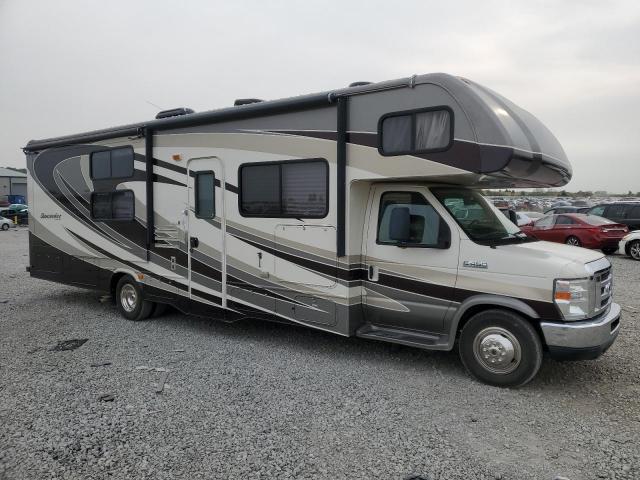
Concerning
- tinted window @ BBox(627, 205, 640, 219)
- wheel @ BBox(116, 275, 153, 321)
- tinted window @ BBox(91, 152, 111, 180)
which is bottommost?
wheel @ BBox(116, 275, 153, 321)

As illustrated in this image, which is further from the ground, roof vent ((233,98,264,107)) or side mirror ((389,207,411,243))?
roof vent ((233,98,264,107))

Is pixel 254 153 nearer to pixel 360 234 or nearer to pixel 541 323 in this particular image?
pixel 360 234

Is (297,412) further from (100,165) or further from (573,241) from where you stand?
(573,241)

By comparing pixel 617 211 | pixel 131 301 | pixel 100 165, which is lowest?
pixel 131 301

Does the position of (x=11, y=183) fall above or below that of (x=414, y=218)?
above

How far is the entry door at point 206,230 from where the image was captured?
22.1 ft

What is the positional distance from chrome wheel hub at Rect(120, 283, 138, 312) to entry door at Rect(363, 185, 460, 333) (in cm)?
414

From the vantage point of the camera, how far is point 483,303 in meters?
5.01

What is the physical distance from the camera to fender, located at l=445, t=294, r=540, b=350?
4.82m

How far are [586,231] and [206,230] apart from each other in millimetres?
13691

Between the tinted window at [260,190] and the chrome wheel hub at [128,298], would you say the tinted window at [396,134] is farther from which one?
the chrome wheel hub at [128,298]

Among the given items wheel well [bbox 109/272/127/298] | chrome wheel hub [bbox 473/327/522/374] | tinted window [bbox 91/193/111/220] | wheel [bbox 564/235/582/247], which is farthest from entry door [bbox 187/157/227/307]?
wheel [bbox 564/235/582/247]

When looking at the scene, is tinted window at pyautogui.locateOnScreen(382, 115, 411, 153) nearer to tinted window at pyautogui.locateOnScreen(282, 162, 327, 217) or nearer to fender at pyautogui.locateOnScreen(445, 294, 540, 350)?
tinted window at pyautogui.locateOnScreen(282, 162, 327, 217)

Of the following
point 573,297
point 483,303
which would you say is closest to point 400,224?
point 483,303
